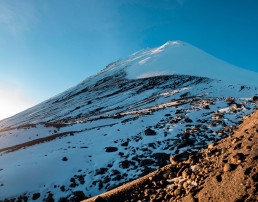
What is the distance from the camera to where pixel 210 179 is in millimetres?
4289

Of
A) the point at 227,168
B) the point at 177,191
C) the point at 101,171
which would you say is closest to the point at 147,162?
the point at 101,171

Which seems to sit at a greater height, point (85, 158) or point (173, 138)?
point (85, 158)

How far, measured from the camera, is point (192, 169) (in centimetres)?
516

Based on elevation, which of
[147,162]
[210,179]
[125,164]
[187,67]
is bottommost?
[147,162]

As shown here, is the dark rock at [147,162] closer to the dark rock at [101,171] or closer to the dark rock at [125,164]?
the dark rock at [125,164]

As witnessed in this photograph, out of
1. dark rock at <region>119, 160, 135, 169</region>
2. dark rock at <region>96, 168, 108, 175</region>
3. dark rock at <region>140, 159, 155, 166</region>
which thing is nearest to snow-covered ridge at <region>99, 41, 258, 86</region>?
dark rock at <region>140, 159, 155, 166</region>

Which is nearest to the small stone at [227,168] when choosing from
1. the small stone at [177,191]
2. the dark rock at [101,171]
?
the small stone at [177,191]

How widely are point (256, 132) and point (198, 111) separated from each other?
12954 millimetres

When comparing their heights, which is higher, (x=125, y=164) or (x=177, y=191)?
(x=177, y=191)

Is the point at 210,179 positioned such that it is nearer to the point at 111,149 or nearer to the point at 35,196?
the point at 35,196

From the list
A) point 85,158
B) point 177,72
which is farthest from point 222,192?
point 177,72

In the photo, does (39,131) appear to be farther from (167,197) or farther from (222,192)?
(222,192)

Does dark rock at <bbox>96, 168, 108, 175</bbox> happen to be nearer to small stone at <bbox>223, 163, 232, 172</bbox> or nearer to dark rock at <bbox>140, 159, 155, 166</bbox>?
dark rock at <bbox>140, 159, 155, 166</bbox>

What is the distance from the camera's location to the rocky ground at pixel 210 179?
365 cm
